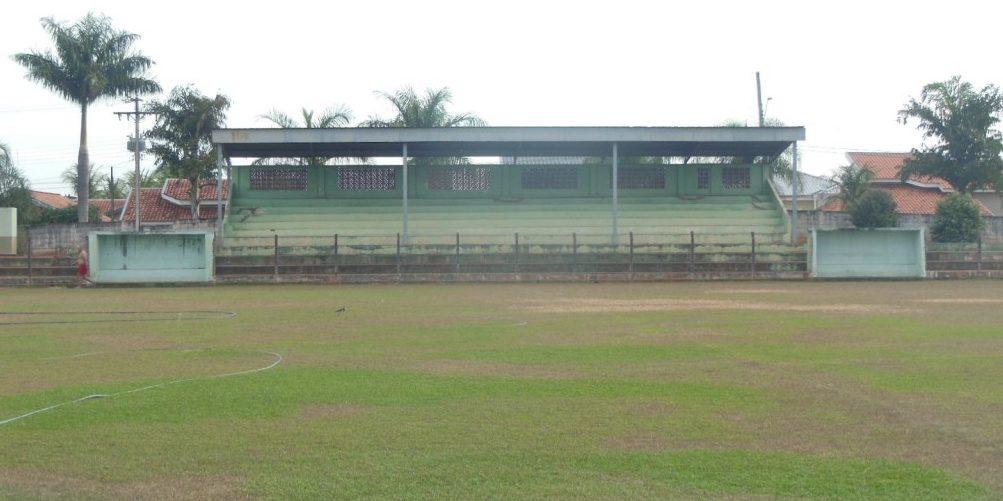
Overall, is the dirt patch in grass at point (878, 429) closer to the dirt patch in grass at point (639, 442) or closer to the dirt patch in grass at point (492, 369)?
the dirt patch in grass at point (639, 442)

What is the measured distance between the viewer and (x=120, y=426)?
687 cm

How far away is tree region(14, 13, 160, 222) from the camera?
4422 centimetres

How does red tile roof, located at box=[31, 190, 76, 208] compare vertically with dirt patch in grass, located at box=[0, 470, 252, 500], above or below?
above

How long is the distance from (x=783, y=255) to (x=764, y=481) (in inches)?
1040

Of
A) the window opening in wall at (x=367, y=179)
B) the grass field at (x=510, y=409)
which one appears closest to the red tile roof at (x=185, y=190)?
the window opening in wall at (x=367, y=179)

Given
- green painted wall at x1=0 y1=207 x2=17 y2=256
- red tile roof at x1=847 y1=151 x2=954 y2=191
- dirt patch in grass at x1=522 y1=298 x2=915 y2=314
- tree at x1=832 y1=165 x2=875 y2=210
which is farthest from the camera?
red tile roof at x1=847 y1=151 x2=954 y2=191

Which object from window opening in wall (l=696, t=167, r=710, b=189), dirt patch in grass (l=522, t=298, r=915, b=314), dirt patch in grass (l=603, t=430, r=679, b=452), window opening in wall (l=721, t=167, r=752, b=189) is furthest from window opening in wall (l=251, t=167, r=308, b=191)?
dirt patch in grass (l=603, t=430, r=679, b=452)

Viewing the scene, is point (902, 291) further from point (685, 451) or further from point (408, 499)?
point (408, 499)

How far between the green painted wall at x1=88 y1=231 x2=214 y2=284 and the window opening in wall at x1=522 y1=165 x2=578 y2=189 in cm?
1384

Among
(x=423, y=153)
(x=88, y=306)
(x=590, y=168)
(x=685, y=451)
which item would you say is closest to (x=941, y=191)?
(x=590, y=168)

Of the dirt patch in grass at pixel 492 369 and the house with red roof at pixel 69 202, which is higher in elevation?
the house with red roof at pixel 69 202

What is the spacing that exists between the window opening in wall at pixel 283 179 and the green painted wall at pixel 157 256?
8.58 metres

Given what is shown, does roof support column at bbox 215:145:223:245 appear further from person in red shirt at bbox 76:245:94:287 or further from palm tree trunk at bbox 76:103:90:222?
palm tree trunk at bbox 76:103:90:222

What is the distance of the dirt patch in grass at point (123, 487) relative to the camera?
5211 millimetres
